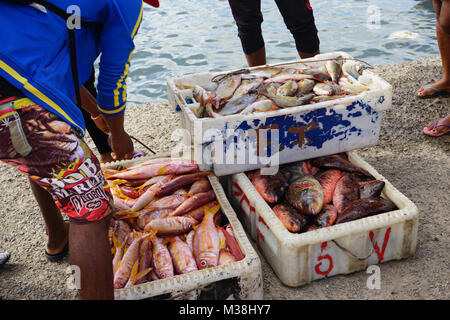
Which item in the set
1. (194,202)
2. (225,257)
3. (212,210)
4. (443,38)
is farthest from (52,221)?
(443,38)

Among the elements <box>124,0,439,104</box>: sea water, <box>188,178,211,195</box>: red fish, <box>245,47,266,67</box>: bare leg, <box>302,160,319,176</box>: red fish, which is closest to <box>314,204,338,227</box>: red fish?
<box>302,160,319,176</box>: red fish

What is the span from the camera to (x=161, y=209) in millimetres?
2727

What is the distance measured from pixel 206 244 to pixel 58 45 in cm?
125

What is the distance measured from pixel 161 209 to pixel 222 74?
3.72 feet

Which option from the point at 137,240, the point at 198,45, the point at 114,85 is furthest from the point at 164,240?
the point at 198,45

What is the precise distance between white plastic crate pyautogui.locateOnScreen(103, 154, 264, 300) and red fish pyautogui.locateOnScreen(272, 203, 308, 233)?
0.28 m

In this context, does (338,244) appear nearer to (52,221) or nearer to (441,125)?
(52,221)

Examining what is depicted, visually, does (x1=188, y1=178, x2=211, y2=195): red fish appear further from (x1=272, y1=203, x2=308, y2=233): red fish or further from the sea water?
the sea water

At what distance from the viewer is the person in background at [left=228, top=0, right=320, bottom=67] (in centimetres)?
363

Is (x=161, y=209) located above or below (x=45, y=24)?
below

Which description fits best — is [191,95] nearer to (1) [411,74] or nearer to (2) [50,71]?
(2) [50,71]

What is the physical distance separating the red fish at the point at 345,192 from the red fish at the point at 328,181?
0.03 metres

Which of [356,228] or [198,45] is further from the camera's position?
[198,45]

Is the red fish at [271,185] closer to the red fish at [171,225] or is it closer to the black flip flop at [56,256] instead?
the red fish at [171,225]
